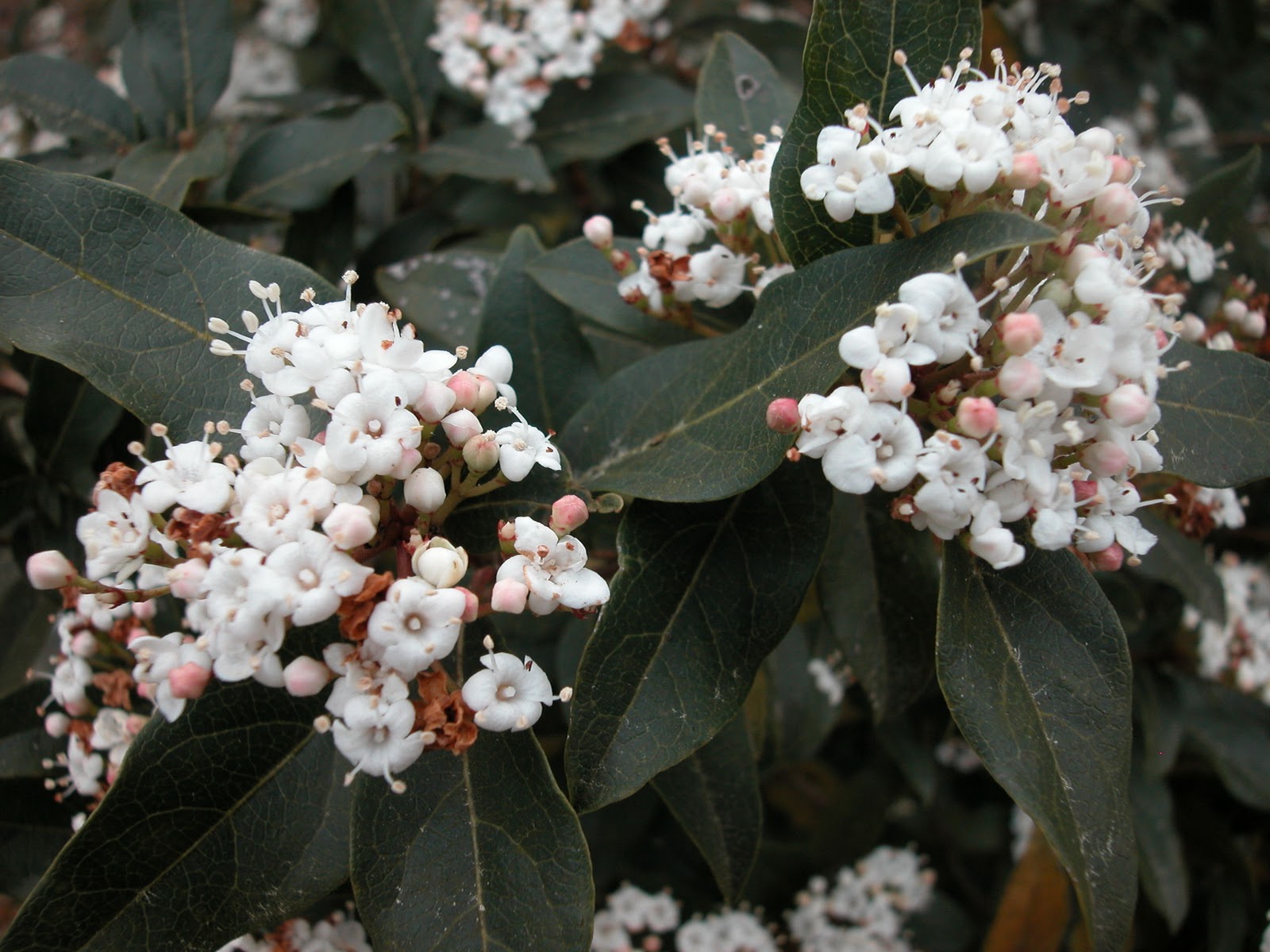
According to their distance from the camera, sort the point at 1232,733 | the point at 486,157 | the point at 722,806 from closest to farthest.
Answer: the point at 722,806, the point at 486,157, the point at 1232,733

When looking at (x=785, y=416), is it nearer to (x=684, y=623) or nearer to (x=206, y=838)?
(x=684, y=623)

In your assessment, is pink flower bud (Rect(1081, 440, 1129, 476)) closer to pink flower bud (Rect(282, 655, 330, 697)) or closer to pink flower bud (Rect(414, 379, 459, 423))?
pink flower bud (Rect(414, 379, 459, 423))

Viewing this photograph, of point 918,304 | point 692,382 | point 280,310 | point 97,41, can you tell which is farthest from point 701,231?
point 97,41

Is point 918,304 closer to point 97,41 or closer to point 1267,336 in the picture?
point 1267,336

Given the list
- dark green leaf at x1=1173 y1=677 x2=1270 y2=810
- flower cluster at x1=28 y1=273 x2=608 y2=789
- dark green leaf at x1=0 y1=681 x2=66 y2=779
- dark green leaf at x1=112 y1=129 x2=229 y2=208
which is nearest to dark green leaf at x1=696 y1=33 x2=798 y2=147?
flower cluster at x1=28 y1=273 x2=608 y2=789

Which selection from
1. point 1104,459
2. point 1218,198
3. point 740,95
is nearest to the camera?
point 1104,459

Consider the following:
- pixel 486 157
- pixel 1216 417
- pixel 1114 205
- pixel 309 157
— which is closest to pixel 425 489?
pixel 1114 205
